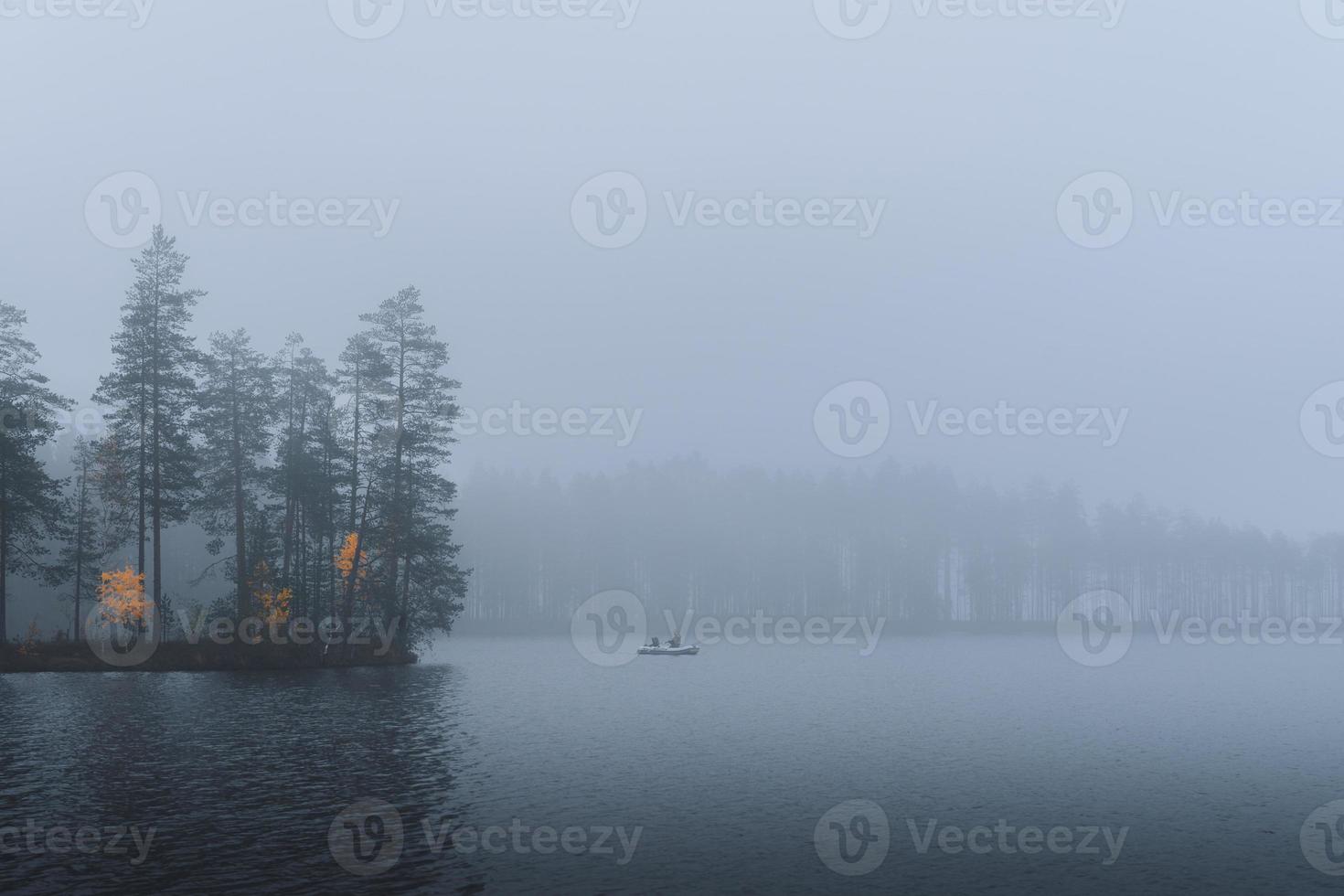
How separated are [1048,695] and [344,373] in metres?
48.7

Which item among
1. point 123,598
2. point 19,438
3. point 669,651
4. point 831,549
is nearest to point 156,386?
point 19,438

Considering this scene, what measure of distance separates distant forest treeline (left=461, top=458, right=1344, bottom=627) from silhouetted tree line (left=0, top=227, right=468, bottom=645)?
78764mm

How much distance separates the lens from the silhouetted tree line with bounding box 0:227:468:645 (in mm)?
58688

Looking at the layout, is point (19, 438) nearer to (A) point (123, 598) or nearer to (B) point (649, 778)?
(A) point (123, 598)

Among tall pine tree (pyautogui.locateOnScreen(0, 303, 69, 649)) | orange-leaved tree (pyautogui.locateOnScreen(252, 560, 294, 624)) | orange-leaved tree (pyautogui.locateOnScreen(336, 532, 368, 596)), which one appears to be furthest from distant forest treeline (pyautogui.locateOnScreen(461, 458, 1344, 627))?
tall pine tree (pyautogui.locateOnScreen(0, 303, 69, 649))

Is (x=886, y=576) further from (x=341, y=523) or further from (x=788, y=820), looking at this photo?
(x=788, y=820)

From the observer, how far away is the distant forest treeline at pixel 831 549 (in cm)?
14962

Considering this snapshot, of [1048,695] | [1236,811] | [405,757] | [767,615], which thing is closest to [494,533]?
[767,615]

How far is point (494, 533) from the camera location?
155m

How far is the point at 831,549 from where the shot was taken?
509 ft

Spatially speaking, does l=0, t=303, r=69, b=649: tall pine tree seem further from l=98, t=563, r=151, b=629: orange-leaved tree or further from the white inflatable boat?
the white inflatable boat

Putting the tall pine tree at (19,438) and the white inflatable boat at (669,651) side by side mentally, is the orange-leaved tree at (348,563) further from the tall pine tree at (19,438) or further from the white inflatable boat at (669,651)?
the white inflatable boat at (669,651)

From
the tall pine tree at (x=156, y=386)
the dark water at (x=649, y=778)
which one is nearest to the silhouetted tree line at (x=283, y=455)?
the tall pine tree at (x=156, y=386)

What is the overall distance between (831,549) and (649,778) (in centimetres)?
12990
